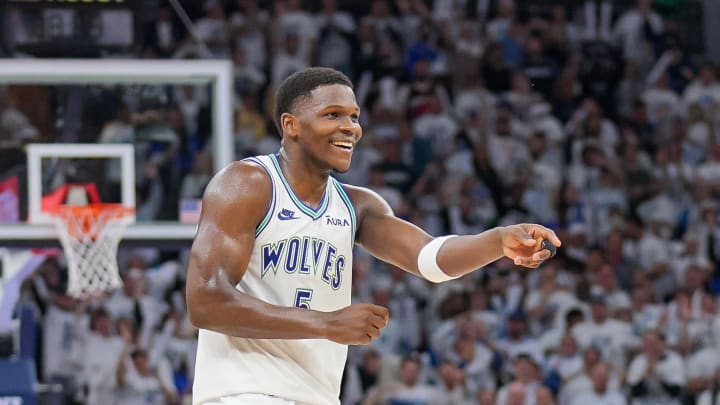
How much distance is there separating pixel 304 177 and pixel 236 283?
60cm

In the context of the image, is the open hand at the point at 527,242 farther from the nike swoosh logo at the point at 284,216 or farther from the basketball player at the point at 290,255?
the nike swoosh logo at the point at 284,216

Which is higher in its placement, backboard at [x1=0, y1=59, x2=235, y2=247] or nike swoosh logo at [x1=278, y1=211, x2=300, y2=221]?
nike swoosh logo at [x1=278, y1=211, x2=300, y2=221]

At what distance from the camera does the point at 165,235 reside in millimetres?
9461

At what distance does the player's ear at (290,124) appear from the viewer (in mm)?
5066

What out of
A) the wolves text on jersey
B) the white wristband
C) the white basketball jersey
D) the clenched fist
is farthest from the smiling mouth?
the clenched fist

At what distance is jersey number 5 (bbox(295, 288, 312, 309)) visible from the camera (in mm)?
4902

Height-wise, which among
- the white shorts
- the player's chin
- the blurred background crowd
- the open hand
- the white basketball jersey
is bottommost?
the blurred background crowd

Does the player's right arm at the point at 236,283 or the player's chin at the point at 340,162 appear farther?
the player's chin at the point at 340,162

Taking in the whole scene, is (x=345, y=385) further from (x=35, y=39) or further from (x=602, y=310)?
(x=35, y=39)

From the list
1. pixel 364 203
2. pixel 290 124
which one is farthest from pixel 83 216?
pixel 290 124

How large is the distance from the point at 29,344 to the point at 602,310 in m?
5.88

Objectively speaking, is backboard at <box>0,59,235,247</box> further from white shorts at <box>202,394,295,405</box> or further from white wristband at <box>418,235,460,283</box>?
white shorts at <box>202,394,295,405</box>

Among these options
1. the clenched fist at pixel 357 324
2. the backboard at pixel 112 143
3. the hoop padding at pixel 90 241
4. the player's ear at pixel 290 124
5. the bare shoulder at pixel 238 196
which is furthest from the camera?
the backboard at pixel 112 143

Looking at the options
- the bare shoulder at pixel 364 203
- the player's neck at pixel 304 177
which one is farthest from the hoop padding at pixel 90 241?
the player's neck at pixel 304 177
